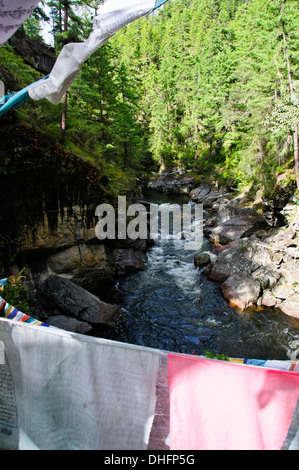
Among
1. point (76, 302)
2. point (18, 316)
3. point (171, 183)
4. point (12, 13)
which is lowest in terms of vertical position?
point (76, 302)

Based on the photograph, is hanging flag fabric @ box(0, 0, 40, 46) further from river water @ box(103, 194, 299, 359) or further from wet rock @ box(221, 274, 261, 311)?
wet rock @ box(221, 274, 261, 311)

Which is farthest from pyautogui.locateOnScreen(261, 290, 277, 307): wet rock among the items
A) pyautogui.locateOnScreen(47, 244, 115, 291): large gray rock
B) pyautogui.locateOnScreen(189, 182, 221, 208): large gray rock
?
pyautogui.locateOnScreen(189, 182, 221, 208): large gray rock

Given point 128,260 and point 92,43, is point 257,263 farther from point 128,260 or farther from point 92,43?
point 92,43

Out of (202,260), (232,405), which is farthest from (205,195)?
(232,405)

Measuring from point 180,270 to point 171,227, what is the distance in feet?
26.1

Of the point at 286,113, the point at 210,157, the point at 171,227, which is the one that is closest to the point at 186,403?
the point at 286,113

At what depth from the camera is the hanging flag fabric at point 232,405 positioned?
2.28m

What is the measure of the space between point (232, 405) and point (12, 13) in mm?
4648

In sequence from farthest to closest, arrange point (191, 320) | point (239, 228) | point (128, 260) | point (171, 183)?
point (171, 183) → point (239, 228) → point (128, 260) → point (191, 320)

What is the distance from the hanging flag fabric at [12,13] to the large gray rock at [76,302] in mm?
7075

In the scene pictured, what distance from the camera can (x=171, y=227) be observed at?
2023 centimetres

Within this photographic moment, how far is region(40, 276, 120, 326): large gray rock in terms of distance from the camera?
26.0 ft

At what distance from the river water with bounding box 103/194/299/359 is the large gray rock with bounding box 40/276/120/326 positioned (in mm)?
670

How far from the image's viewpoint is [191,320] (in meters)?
8.98
